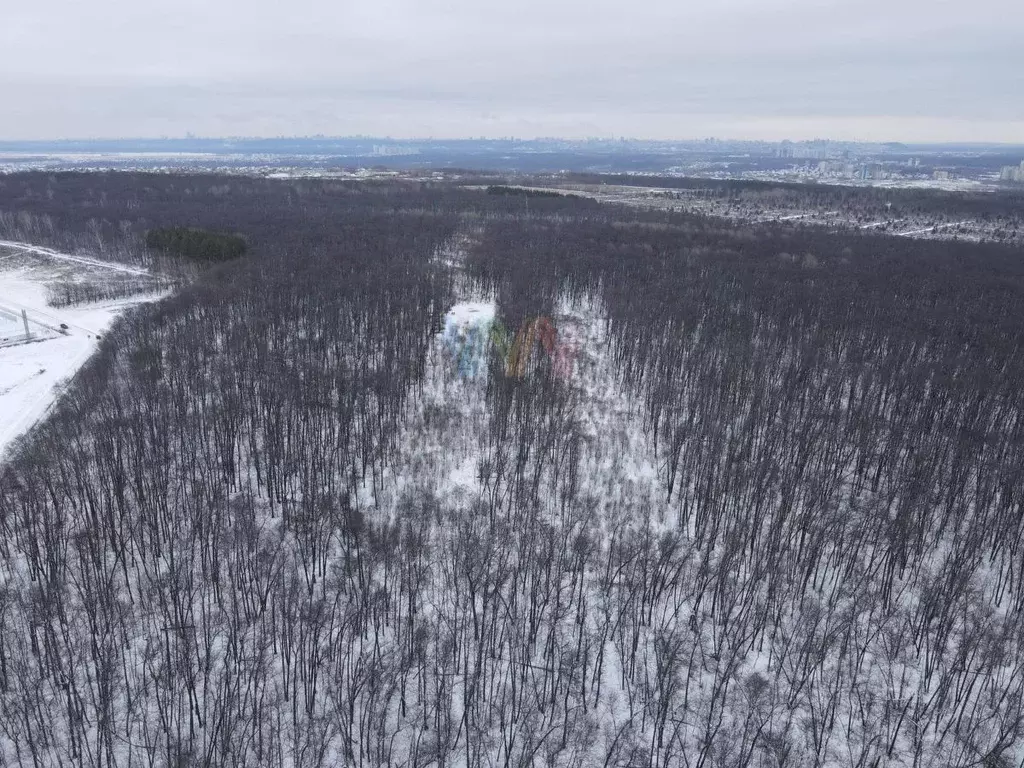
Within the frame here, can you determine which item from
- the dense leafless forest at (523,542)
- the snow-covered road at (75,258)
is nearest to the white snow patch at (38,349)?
the dense leafless forest at (523,542)

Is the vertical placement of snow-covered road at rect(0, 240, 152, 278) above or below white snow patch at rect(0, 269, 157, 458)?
above

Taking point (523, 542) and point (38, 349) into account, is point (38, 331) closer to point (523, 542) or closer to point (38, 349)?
point (38, 349)

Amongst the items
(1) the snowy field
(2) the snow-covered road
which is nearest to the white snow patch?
(1) the snowy field

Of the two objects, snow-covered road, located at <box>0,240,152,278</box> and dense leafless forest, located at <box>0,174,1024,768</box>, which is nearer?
dense leafless forest, located at <box>0,174,1024,768</box>

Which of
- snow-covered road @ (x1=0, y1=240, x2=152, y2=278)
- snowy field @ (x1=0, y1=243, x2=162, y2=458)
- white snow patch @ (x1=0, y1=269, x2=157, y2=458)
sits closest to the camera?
white snow patch @ (x1=0, y1=269, x2=157, y2=458)

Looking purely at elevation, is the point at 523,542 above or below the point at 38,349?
below

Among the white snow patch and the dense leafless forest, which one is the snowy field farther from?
the dense leafless forest

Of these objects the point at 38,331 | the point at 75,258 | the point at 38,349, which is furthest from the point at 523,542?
the point at 75,258

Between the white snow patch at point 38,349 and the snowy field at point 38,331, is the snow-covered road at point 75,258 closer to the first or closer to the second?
the snowy field at point 38,331
